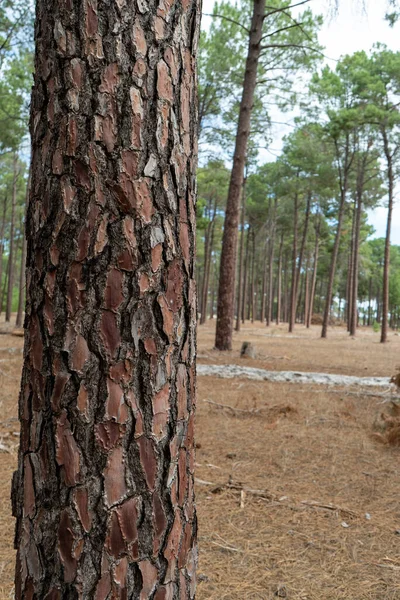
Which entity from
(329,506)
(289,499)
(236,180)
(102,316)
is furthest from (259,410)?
(236,180)

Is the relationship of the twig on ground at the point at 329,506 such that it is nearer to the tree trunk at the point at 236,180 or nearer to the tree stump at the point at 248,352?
the tree stump at the point at 248,352

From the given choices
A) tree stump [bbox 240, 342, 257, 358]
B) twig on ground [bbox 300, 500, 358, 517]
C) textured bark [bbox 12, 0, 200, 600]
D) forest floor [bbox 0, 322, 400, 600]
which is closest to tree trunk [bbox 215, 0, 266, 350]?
tree stump [bbox 240, 342, 257, 358]

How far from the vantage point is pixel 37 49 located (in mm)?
1329

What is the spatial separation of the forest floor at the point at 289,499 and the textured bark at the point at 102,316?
42.6 inches

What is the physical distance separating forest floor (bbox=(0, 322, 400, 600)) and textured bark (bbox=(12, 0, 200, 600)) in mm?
1083

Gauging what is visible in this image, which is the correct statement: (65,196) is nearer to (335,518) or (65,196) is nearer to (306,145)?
(335,518)

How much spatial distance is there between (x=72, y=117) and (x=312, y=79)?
16294mm

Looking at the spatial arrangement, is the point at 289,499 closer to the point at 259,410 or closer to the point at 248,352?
the point at 259,410

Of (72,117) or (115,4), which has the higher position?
(115,4)

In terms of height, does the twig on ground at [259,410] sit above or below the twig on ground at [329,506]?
above

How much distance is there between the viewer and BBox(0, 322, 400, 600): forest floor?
2189 mm

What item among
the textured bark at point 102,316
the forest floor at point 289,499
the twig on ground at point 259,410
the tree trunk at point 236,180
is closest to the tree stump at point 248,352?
the tree trunk at point 236,180

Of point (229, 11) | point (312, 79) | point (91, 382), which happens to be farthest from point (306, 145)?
point (91, 382)

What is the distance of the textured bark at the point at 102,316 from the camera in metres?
1.19
